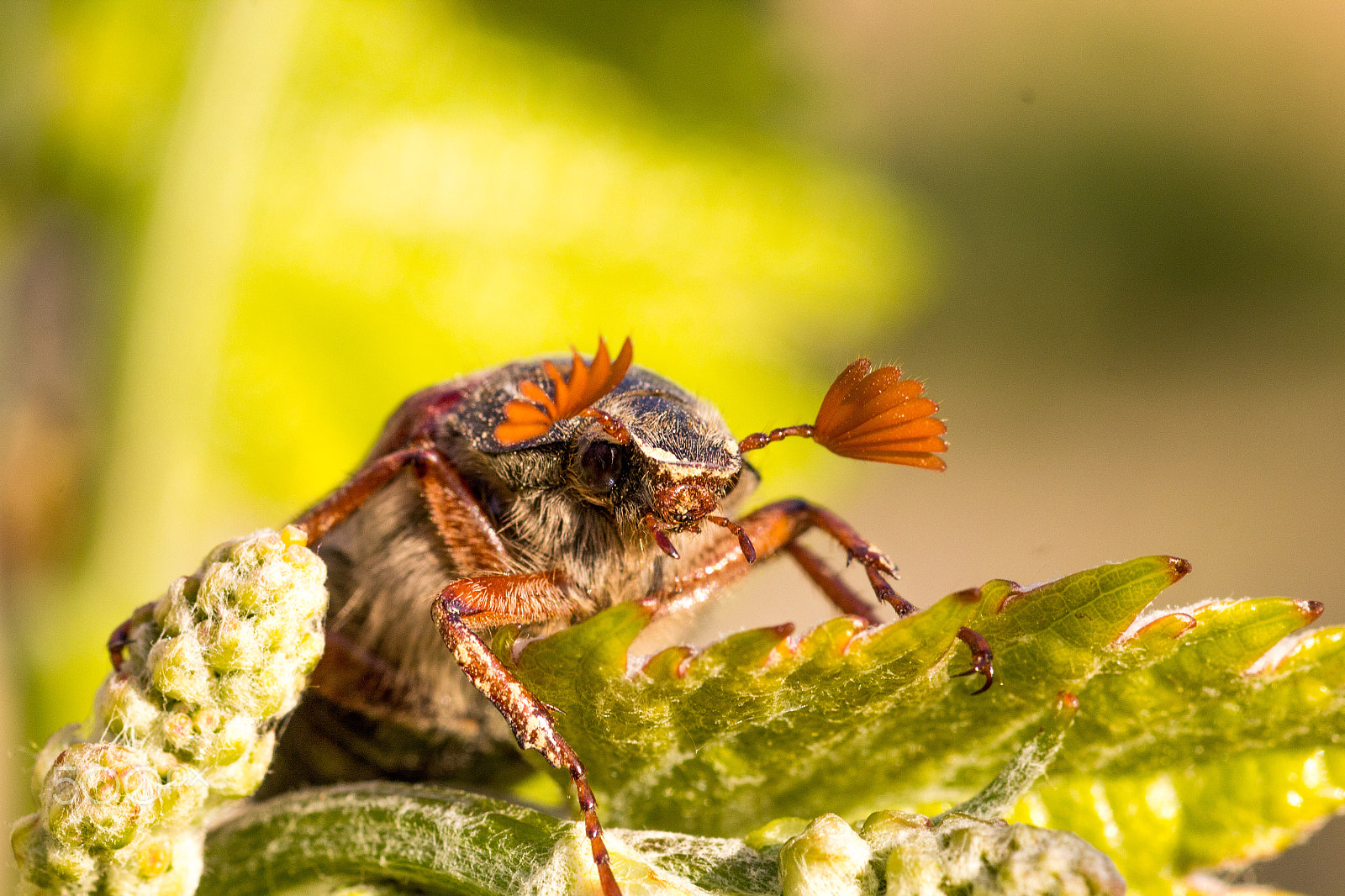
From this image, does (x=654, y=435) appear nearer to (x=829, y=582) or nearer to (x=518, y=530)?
(x=518, y=530)

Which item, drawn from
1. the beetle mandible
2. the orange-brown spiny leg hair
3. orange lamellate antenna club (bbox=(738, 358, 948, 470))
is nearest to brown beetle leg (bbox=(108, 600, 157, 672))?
the beetle mandible

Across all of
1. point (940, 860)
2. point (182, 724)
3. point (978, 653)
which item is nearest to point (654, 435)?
point (978, 653)

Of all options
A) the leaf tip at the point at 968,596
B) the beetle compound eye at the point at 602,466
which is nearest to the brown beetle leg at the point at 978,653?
the leaf tip at the point at 968,596

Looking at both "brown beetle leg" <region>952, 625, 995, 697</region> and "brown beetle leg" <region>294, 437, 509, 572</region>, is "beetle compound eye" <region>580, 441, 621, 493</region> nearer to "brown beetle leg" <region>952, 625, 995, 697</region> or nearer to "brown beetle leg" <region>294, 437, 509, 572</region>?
"brown beetle leg" <region>294, 437, 509, 572</region>

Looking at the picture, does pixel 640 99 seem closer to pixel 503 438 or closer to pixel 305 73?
pixel 305 73

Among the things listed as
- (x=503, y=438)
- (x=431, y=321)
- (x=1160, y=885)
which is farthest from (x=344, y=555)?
(x=431, y=321)

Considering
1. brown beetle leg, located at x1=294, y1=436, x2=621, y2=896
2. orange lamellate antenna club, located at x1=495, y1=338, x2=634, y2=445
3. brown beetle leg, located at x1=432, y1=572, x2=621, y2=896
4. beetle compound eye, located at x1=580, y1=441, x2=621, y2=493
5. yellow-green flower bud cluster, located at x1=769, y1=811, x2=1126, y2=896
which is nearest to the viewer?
yellow-green flower bud cluster, located at x1=769, y1=811, x2=1126, y2=896
